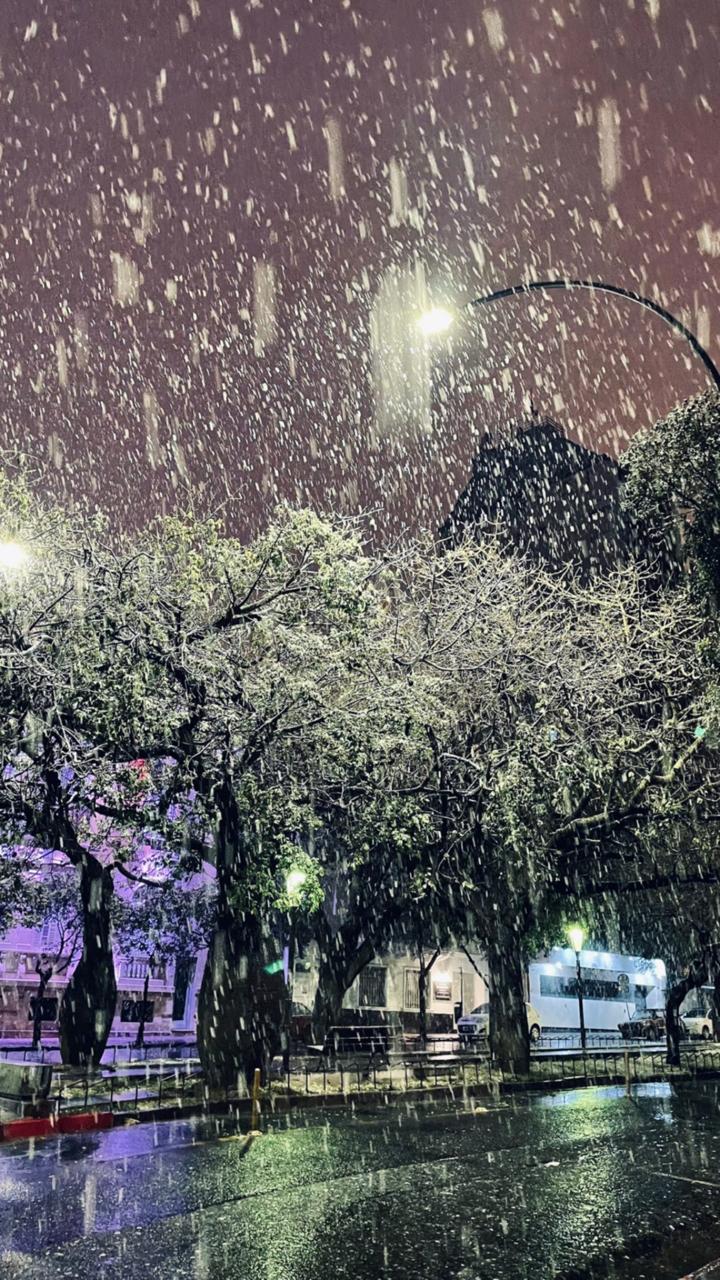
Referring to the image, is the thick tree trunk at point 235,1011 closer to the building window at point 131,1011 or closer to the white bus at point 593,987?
the building window at point 131,1011

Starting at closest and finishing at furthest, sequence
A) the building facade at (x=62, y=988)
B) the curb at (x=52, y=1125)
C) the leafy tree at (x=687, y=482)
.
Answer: the curb at (x=52, y=1125) → the leafy tree at (x=687, y=482) → the building facade at (x=62, y=988)

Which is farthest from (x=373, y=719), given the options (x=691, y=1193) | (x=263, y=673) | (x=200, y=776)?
(x=691, y=1193)

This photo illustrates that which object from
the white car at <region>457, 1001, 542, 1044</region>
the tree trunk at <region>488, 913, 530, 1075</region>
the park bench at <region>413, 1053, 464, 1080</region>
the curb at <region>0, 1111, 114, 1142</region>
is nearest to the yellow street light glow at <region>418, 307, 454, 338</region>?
the curb at <region>0, 1111, 114, 1142</region>

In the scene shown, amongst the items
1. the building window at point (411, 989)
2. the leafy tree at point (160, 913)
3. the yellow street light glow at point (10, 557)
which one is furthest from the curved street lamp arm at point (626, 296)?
the building window at point (411, 989)

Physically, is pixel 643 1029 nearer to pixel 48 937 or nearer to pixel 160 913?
pixel 160 913

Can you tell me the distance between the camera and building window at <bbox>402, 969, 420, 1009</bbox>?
53969 millimetres

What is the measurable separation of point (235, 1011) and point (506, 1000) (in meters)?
8.76

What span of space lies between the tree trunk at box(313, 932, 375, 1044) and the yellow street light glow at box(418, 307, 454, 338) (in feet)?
59.3

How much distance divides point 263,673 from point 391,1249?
456 inches

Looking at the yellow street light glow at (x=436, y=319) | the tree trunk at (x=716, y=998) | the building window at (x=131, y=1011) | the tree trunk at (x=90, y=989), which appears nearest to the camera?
the yellow street light glow at (x=436, y=319)

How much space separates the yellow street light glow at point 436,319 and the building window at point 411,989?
4889cm

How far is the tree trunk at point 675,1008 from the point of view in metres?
28.2

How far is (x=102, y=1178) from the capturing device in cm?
938

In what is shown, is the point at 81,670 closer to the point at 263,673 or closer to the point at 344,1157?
the point at 263,673
